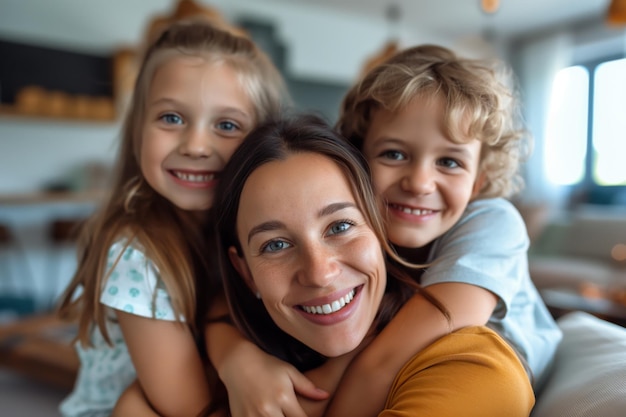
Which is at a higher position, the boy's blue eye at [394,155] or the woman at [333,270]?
the boy's blue eye at [394,155]

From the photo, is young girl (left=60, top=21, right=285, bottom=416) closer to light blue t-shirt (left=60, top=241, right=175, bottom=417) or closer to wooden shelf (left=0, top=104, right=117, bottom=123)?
light blue t-shirt (left=60, top=241, right=175, bottom=417)

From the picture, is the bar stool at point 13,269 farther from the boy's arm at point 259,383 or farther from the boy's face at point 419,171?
the boy's face at point 419,171

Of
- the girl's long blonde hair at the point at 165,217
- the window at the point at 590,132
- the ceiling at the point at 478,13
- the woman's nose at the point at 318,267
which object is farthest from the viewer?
the window at the point at 590,132

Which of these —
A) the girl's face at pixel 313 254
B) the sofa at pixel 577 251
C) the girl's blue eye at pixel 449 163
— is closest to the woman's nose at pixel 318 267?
the girl's face at pixel 313 254

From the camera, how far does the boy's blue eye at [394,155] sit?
99 centimetres

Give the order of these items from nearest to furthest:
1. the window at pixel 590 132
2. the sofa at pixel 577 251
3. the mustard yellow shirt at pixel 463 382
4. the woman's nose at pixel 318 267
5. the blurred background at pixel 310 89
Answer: the mustard yellow shirt at pixel 463 382 → the woman's nose at pixel 318 267 → the sofa at pixel 577 251 → the blurred background at pixel 310 89 → the window at pixel 590 132

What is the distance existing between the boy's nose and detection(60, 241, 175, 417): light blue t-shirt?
0.52 meters

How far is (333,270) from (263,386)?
0.75 feet

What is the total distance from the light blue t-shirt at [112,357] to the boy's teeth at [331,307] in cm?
33

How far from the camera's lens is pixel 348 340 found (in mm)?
821

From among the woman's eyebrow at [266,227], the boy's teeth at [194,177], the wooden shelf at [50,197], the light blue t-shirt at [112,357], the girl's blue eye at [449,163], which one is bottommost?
the wooden shelf at [50,197]

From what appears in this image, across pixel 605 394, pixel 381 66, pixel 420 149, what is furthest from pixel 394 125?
pixel 605 394

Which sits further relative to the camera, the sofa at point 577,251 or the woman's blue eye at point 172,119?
the sofa at point 577,251

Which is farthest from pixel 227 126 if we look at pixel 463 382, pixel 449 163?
pixel 463 382
